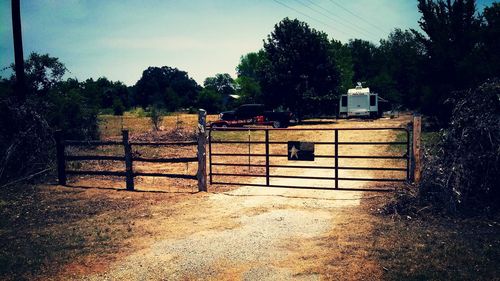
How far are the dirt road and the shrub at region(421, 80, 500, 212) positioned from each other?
1757 millimetres

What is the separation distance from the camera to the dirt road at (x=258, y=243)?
5305 mm

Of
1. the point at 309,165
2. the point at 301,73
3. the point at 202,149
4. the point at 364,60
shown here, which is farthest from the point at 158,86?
the point at 202,149

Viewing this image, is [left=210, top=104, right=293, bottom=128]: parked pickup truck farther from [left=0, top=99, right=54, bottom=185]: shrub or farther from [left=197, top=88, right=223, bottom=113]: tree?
[left=197, top=88, right=223, bottom=113]: tree

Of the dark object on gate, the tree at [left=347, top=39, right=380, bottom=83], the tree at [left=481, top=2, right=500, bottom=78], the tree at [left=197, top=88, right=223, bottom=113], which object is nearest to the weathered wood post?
the dark object on gate

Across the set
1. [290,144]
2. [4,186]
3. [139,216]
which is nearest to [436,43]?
[290,144]

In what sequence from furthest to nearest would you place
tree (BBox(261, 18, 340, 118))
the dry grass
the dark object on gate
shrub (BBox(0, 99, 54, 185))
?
tree (BBox(261, 18, 340, 118)) → shrub (BBox(0, 99, 54, 185)) → the dark object on gate → the dry grass

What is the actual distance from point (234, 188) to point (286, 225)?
13.1 ft

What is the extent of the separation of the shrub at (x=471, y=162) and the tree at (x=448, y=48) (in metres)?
14.7

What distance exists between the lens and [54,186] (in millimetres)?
12008

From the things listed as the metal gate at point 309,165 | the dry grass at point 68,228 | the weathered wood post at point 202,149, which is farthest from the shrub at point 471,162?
the dry grass at point 68,228

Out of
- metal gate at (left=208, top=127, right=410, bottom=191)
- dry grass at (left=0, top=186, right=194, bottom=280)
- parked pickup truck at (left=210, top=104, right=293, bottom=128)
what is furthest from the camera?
parked pickup truck at (left=210, top=104, right=293, bottom=128)

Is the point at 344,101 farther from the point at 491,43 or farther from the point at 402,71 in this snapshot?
the point at 491,43

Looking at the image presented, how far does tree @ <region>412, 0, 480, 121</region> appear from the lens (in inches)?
849

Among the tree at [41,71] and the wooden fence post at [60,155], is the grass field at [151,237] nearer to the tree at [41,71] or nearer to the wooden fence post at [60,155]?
the wooden fence post at [60,155]
